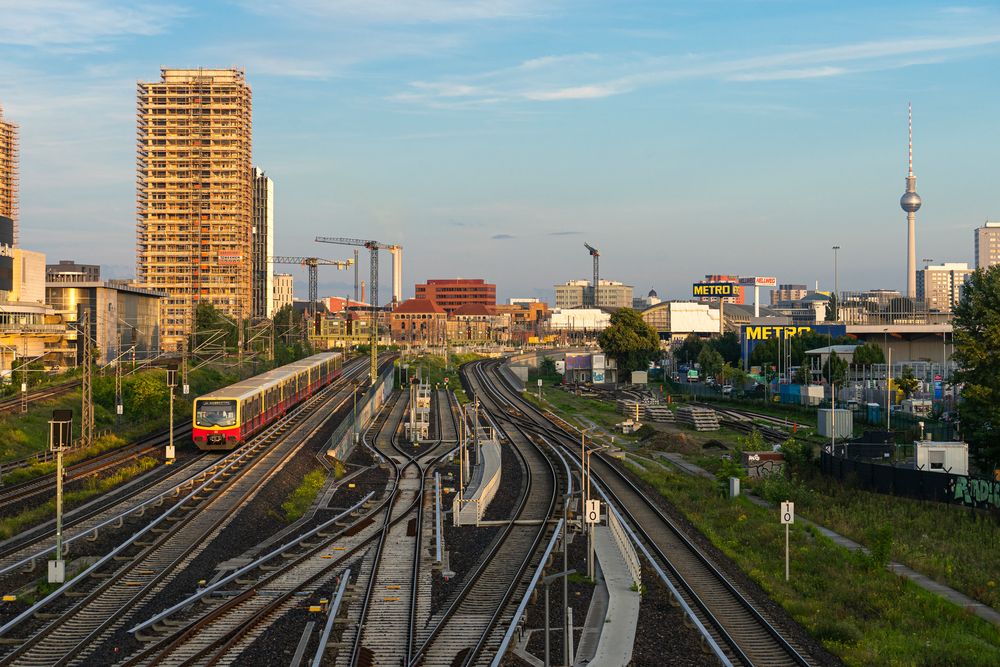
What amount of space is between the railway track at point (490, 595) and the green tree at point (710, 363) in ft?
239

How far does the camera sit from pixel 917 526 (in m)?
31.6

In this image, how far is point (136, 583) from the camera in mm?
22672

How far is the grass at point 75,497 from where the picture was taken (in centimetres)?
2913

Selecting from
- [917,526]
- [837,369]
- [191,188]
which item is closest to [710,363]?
[837,369]

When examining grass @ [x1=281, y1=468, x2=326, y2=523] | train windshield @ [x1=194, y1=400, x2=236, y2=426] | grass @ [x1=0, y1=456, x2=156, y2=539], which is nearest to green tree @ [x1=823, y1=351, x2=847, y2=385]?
grass @ [x1=281, y1=468, x2=326, y2=523]

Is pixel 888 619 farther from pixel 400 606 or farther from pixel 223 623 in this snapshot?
pixel 223 623

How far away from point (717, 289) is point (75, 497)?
160350mm

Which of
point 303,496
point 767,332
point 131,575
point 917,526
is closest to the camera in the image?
point 131,575

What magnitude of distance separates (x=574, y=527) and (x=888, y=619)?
453 inches

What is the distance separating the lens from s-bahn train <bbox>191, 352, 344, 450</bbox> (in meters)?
44.6

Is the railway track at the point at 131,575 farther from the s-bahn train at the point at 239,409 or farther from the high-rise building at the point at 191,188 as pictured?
the high-rise building at the point at 191,188

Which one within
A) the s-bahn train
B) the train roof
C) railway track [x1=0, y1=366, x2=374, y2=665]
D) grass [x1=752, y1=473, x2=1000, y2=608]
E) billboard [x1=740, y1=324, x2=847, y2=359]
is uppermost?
billboard [x1=740, y1=324, x2=847, y2=359]

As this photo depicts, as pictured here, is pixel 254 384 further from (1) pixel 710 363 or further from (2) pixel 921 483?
(1) pixel 710 363

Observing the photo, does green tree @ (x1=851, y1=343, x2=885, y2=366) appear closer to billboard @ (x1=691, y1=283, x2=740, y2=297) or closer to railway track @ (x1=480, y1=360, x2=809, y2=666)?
railway track @ (x1=480, y1=360, x2=809, y2=666)
